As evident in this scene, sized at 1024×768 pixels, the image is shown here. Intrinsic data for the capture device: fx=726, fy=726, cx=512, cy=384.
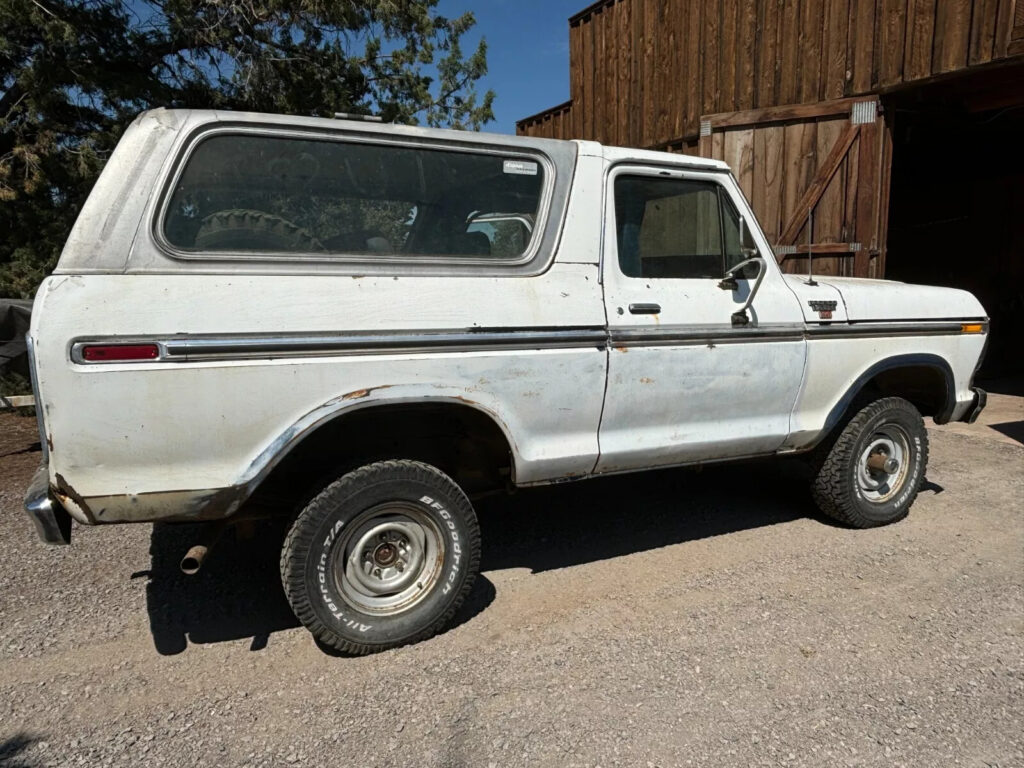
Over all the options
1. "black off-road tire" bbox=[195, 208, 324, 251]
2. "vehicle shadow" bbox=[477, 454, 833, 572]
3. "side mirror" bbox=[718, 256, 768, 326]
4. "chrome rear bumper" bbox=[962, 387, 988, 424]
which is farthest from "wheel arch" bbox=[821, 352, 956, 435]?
"black off-road tire" bbox=[195, 208, 324, 251]

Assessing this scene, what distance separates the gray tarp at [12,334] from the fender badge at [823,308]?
5.62 metres

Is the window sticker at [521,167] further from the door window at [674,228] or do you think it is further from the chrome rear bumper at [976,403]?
the chrome rear bumper at [976,403]

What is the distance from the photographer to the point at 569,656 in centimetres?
300

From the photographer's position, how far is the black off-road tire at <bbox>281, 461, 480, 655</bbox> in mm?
2846

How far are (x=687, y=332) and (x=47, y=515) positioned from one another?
2.73 m

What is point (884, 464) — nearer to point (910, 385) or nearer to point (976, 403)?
point (910, 385)

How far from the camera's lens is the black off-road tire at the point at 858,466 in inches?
169

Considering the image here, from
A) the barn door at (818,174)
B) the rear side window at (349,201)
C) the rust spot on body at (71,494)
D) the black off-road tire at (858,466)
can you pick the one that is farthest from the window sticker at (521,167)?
the barn door at (818,174)

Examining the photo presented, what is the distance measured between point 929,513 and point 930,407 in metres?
0.70

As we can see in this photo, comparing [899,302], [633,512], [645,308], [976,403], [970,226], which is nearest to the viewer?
[645,308]

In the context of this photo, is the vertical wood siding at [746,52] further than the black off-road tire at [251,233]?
Yes

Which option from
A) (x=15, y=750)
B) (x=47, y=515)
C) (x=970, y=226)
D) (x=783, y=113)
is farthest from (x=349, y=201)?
(x=970, y=226)

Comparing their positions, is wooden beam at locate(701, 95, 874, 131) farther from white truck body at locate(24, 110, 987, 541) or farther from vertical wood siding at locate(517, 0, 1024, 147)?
white truck body at locate(24, 110, 987, 541)

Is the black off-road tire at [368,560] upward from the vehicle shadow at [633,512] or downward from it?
upward
